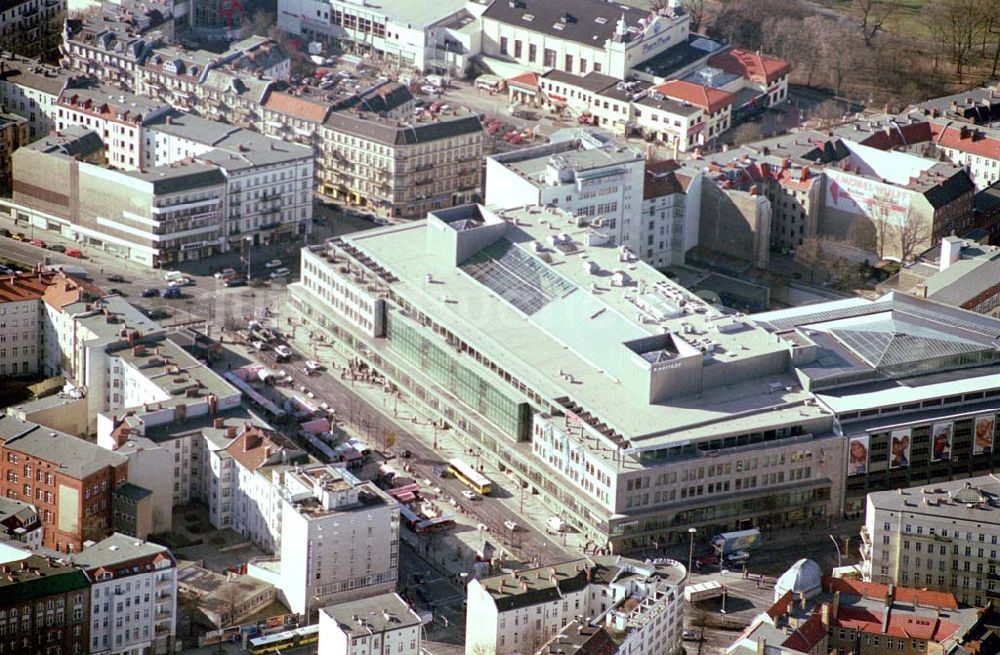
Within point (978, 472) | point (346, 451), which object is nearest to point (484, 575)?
point (346, 451)

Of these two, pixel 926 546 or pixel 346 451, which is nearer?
pixel 926 546

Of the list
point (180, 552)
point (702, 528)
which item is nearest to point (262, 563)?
point (180, 552)

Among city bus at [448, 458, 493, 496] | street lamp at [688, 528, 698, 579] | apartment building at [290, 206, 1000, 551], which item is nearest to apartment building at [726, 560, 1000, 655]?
street lamp at [688, 528, 698, 579]

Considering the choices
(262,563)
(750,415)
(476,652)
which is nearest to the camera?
(476,652)

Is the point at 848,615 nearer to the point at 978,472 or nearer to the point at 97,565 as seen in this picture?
the point at 978,472

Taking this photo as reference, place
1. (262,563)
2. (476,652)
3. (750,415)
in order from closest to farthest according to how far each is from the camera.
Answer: (476,652) → (262,563) → (750,415)

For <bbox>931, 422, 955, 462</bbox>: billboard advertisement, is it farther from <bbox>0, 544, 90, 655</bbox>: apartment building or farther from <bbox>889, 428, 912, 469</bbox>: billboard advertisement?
<bbox>0, 544, 90, 655</bbox>: apartment building

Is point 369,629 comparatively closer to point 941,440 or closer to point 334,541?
point 334,541

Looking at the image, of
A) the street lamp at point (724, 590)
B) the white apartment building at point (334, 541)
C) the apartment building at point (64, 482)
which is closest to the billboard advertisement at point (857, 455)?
the street lamp at point (724, 590)
